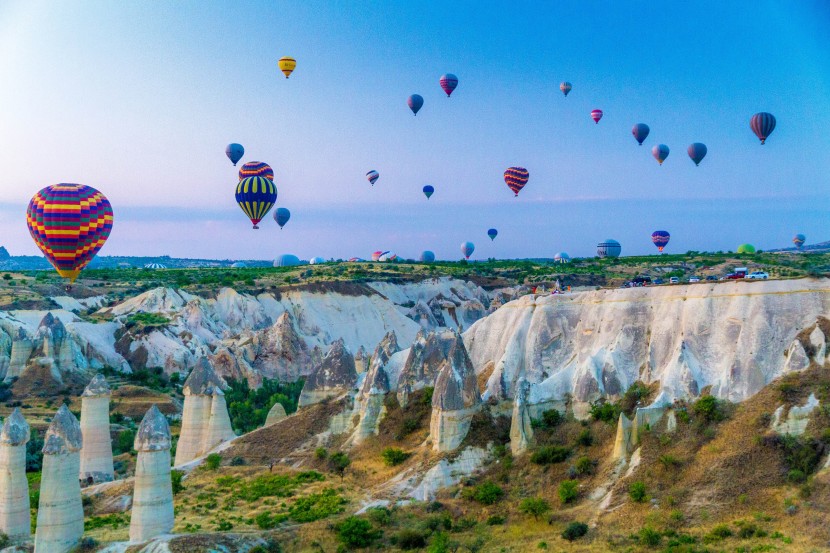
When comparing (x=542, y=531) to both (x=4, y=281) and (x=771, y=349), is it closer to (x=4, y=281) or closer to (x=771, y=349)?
(x=771, y=349)

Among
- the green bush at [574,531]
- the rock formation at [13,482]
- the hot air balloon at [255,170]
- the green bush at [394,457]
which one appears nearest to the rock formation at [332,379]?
the green bush at [394,457]

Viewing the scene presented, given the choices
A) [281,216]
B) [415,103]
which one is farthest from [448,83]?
[281,216]

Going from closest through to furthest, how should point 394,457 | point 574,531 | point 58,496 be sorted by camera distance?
point 574,531 < point 58,496 < point 394,457

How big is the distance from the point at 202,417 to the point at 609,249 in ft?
353

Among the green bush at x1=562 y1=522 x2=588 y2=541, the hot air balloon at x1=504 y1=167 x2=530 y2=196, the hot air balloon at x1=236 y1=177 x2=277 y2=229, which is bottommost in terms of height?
the green bush at x1=562 y1=522 x2=588 y2=541

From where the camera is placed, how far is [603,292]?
131 ft

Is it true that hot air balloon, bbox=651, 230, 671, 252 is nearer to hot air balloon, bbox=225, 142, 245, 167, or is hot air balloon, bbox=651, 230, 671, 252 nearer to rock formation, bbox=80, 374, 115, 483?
hot air balloon, bbox=225, 142, 245, 167

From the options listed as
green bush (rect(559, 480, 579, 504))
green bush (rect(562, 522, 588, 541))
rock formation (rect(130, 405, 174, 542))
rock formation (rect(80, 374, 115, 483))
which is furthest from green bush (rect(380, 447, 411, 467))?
rock formation (rect(80, 374, 115, 483))

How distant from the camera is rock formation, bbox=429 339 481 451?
119 ft

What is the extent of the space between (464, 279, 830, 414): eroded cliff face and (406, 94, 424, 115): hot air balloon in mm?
56550

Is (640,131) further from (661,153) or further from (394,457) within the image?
(394,457)

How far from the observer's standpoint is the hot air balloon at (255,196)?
81500 mm

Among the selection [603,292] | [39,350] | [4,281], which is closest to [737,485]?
[603,292]

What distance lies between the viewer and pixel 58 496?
30.4 metres
